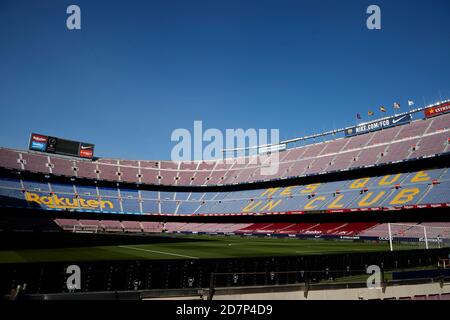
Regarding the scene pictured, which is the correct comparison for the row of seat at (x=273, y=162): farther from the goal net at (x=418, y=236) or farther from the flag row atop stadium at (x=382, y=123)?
the goal net at (x=418, y=236)

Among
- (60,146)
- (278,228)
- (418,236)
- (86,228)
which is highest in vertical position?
(60,146)

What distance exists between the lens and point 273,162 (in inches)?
3201

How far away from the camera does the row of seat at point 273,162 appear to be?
56.2 metres

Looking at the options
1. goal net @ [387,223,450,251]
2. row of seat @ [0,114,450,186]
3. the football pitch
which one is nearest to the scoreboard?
row of seat @ [0,114,450,186]

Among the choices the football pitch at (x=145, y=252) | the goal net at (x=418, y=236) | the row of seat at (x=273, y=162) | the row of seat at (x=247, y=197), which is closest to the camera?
the football pitch at (x=145, y=252)

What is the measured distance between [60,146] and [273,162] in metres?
55.5

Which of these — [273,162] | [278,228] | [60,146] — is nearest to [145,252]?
[278,228]

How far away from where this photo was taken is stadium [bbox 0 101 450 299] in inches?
582

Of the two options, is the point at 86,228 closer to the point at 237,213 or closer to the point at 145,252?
the point at 237,213

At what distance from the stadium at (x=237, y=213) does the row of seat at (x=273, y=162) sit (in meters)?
0.32

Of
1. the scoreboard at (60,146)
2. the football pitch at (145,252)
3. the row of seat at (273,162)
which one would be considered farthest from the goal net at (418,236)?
the scoreboard at (60,146)

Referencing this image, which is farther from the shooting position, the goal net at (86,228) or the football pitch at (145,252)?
the goal net at (86,228)
